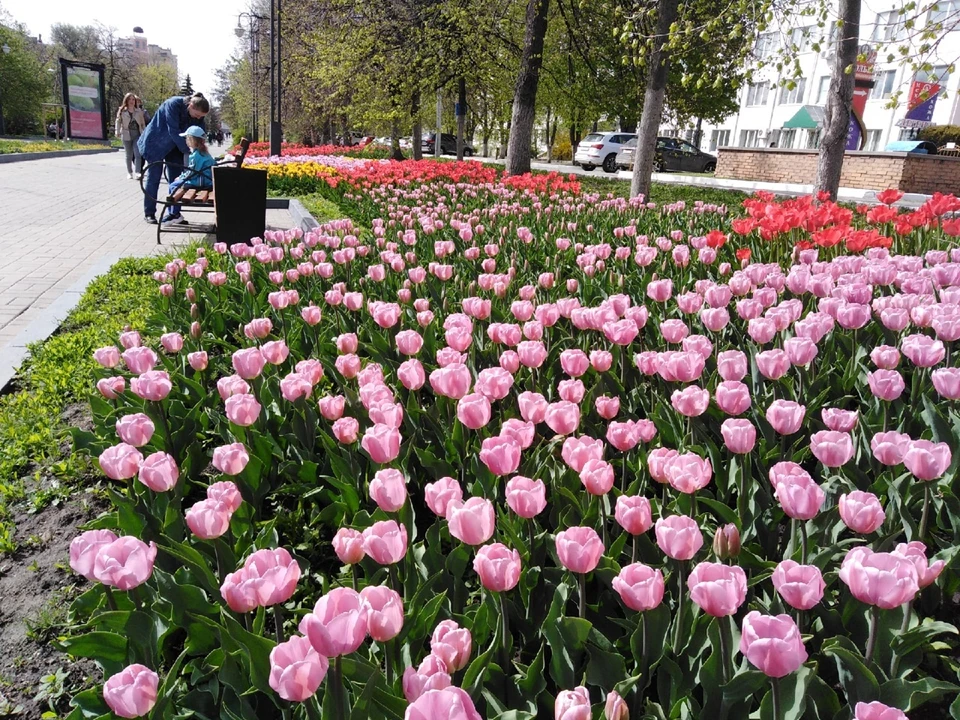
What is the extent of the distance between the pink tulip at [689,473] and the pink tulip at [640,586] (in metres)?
0.33

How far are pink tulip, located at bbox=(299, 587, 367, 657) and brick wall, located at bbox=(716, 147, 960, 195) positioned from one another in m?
18.0

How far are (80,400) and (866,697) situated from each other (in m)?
3.33

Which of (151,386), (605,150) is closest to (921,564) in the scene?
(151,386)

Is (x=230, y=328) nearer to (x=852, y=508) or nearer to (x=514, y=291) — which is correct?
(x=514, y=291)

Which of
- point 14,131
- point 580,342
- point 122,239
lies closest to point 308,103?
point 122,239

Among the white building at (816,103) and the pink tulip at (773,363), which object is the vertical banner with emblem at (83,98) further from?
the pink tulip at (773,363)

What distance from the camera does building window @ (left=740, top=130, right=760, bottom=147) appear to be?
1757 inches

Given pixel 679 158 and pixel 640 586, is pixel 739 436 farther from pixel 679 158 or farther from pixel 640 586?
pixel 679 158

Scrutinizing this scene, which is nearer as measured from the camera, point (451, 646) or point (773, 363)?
point (451, 646)

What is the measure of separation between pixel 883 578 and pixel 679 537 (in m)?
0.31

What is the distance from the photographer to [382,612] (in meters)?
1.12

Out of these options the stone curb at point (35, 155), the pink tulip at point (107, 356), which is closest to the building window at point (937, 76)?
the pink tulip at point (107, 356)

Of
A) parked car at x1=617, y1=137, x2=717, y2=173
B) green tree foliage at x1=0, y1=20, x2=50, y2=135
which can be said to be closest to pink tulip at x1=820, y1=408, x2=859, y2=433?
parked car at x1=617, y1=137, x2=717, y2=173

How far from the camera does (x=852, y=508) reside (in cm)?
138
